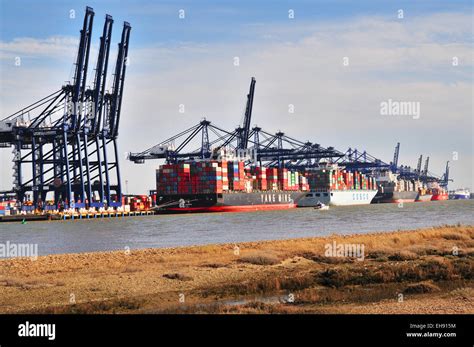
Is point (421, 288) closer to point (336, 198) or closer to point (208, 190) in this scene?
point (208, 190)

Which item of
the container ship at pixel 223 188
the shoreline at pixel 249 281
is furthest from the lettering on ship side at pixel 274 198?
the shoreline at pixel 249 281

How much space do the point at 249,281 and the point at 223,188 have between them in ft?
340

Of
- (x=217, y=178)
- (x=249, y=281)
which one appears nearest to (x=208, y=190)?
(x=217, y=178)

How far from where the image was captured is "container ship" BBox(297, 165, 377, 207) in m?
160

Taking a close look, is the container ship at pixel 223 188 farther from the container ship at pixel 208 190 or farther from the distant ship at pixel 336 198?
the distant ship at pixel 336 198

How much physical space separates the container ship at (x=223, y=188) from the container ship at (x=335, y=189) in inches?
110

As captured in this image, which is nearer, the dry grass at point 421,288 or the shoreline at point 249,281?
the shoreline at point 249,281

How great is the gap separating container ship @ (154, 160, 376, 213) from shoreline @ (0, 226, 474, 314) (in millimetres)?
89347

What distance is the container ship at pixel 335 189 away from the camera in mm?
160000

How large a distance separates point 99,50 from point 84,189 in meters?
21.7

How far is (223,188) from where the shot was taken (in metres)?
127

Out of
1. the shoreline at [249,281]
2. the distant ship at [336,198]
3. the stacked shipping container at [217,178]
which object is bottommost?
the distant ship at [336,198]

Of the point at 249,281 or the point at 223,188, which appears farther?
the point at 223,188
